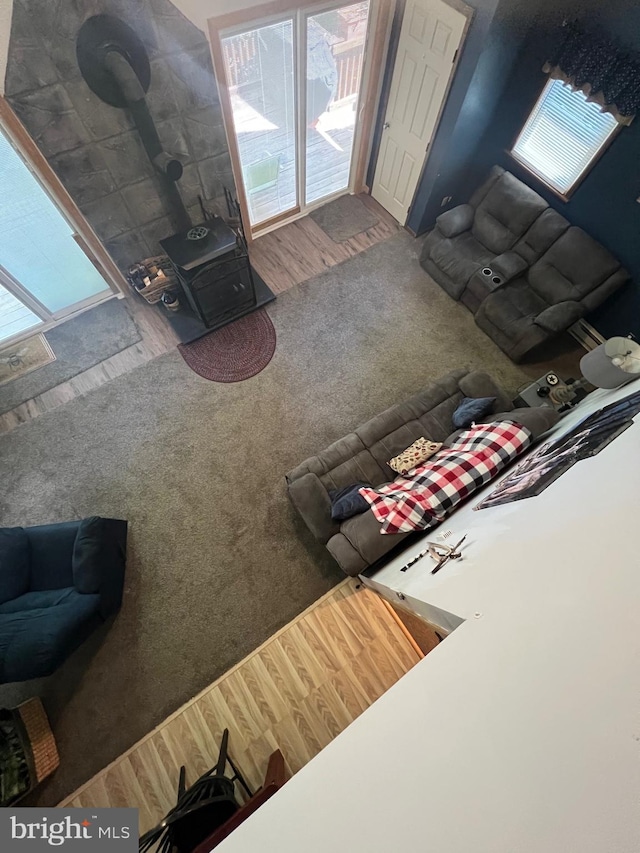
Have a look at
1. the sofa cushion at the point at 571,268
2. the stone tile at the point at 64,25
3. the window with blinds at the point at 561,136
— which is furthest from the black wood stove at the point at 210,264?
the window with blinds at the point at 561,136

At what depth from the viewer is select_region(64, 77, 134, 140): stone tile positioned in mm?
2703

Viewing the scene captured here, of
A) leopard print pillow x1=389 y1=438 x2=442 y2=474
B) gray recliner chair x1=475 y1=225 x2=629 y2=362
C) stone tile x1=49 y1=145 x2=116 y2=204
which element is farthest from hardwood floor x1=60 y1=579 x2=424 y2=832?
stone tile x1=49 y1=145 x2=116 y2=204

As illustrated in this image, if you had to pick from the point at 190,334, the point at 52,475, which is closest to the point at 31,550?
the point at 52,475

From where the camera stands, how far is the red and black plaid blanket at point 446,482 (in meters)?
2.53

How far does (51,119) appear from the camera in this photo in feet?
9.07

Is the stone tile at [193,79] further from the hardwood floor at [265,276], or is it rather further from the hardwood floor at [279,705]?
the hardwood floor at [279,705]

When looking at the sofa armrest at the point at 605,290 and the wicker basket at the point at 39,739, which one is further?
the sofa armrest at the point at 605,290

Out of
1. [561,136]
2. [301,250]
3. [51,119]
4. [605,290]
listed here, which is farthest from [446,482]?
[51,119]

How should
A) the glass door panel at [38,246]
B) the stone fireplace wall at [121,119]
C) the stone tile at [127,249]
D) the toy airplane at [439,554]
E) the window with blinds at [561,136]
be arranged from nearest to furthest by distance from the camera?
the toy airplane at [439,554] → the stone fireplace wall at [121,119] → the glass door panel at [38,246] → the window with blinds at [561,136] → the stone tile at [127,249]

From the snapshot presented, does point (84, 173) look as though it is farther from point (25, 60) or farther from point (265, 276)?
point (265, 276)

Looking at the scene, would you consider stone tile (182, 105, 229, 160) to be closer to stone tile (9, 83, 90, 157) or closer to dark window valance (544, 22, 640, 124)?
stone tile (9, 83, 90, 157)

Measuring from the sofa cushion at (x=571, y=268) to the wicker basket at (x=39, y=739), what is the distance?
4845mm

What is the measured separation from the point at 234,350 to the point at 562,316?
112 inches

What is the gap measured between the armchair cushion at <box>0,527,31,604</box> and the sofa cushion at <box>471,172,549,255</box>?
447cm
